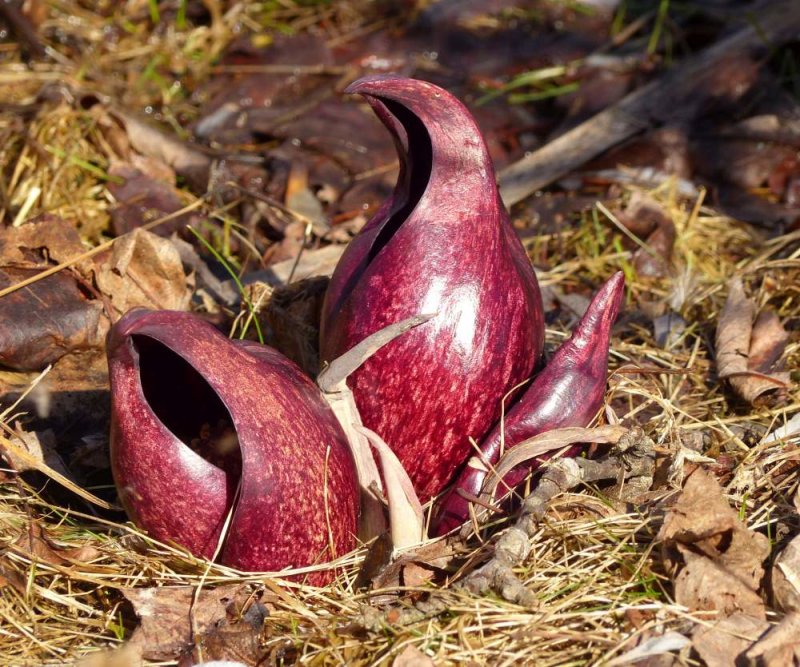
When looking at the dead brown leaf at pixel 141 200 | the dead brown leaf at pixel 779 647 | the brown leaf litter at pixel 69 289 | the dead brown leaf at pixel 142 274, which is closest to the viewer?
the dead brown leaf at pixel 779 647

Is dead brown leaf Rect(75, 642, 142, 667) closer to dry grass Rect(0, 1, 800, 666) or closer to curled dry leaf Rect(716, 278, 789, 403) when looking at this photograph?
dry grass Rect(0, 1, 800, 666)

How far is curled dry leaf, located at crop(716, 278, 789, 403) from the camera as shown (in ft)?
8.98

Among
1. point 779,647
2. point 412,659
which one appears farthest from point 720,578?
point 412,659

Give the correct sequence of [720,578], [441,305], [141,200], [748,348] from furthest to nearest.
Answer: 1. [141,200]
2. [748,348]
3. [441,305]
4. [720,578]

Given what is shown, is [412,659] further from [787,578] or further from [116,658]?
[787,578]

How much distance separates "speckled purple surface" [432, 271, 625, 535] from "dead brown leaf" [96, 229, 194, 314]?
117 centimetres

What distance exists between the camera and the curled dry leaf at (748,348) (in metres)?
2.74

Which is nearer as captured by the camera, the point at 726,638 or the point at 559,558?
the point at 726,638

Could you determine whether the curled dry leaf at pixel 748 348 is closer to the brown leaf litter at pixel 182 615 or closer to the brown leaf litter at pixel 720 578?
the brown leaf litter at pixel 720 578

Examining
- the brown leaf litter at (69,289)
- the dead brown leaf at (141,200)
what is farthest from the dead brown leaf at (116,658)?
the dead brown leaf at (141,200)

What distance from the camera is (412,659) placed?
1.88 m

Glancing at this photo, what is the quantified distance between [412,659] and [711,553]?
0.66 meters

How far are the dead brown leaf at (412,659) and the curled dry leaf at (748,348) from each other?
A: 4.37ft

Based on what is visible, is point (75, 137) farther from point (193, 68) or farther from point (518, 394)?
A: point (518, 394)
